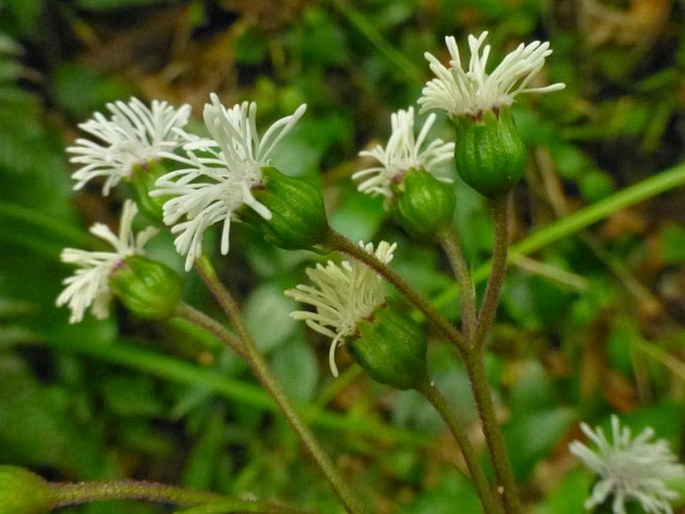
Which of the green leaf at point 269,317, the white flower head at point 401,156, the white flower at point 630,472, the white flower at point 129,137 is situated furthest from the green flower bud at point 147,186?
the green leaf at point 269,317

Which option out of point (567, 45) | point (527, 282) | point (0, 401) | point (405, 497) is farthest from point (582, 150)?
point (0, 401)

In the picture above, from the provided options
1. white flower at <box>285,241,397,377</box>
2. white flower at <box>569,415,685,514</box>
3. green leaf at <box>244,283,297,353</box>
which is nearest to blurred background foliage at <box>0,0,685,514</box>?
green leaf at <box>244,283,297,353</box>

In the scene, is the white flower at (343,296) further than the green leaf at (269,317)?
No

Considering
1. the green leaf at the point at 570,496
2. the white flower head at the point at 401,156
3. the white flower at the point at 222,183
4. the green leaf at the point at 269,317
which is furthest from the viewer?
the green leaf at the point at 269,317

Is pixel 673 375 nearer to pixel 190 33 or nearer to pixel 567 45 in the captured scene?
pixel 567 45

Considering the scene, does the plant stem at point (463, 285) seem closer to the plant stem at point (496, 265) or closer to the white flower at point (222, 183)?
the plant stem at point (496, 265)

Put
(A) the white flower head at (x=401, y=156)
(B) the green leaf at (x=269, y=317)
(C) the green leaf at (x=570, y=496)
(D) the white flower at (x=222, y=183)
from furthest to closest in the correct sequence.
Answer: (B) the green leaf at (x=269, y=317) < (C) the green leaf at (x=570, y=496) < (A) the white flower head at (x=401, y=156) < (D) the white flower at (x=222, y=183)
